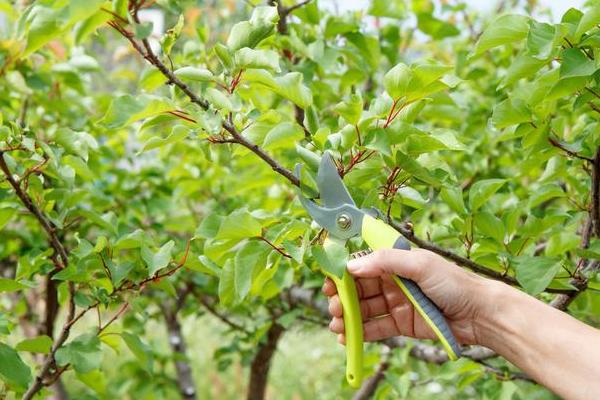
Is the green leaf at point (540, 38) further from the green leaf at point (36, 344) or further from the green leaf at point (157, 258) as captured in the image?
the green leaf at point (36, 344)

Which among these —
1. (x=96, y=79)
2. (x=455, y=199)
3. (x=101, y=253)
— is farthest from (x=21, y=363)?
(x=96, y=79)

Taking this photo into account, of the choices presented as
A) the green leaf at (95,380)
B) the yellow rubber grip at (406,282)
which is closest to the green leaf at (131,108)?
the yellow rubber grip at (406,282)

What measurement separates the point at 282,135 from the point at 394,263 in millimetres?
256

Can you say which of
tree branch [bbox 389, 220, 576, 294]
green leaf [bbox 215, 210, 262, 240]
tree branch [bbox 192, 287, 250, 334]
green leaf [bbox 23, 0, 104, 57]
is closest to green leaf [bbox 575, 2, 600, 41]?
tree branch [bbox 389, 220, 576, 294]

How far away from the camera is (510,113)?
3.78 ft

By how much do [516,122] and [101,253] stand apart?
0.74 metres

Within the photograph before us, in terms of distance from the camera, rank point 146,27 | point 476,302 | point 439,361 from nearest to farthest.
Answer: point 146,27 < point 476,302 < point 439,361

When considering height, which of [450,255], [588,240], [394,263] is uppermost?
[394,263]

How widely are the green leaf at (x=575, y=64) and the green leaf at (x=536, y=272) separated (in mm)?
344

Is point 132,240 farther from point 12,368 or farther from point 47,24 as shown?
point 47,24

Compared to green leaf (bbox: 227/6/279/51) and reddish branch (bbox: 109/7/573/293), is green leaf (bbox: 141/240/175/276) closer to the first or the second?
reddish branch (bbox: 109/7/573/293)

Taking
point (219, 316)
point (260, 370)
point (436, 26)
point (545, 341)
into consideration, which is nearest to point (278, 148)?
point (545, 341)

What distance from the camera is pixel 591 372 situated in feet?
3.32

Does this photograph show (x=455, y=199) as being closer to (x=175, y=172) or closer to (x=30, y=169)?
(x=30, y=169)
